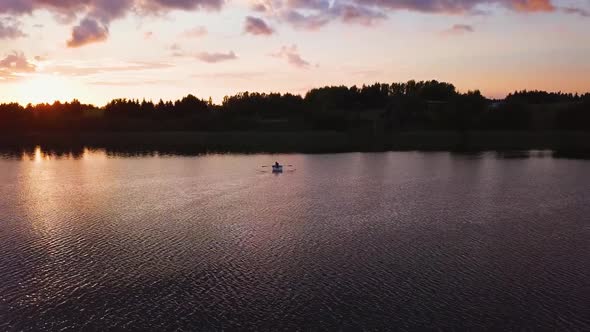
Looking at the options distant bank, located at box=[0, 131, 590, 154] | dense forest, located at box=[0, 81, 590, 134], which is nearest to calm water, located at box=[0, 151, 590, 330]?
distant bank, located at box=[0, 131, 590, 154]

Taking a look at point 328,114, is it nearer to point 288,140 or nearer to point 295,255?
point 288,140

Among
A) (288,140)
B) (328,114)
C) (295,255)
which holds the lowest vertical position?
(295,255)

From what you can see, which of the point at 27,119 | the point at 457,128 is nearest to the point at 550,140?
the point at 457,128

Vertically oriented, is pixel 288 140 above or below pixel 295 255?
above

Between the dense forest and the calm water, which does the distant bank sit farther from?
the calm water

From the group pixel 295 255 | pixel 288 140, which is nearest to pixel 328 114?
pixel 288 140

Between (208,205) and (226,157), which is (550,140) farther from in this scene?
(208,205)

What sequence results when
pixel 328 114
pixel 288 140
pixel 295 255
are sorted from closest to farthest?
pixel 295 255
pixel 288 140
pixel 328 114

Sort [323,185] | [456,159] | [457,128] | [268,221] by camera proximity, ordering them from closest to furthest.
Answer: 1. [268,221]
2. [323,185]
3. [456,159]
4. [457,128]
